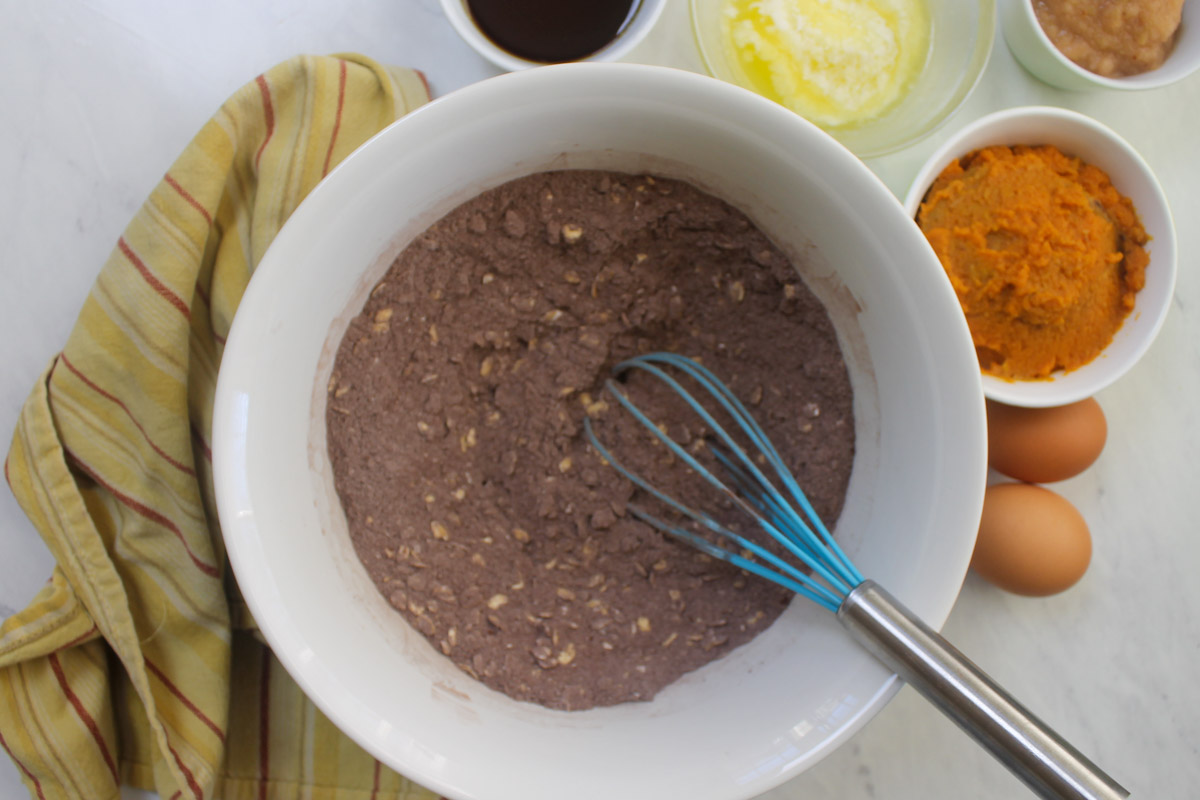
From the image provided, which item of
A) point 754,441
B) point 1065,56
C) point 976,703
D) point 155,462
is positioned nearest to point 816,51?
point 1065,56

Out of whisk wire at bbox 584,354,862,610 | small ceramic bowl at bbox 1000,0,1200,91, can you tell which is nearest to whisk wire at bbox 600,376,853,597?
whisk wire at bbox 584,354,862,610

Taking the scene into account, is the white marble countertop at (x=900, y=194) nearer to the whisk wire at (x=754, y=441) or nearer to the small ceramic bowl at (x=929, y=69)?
the small ceramic bowl at (x=929, y=69)

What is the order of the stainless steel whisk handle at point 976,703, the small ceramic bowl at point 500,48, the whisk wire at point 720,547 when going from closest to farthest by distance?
the stainless steel whisk handle at point 976,703 < the whisk wire at point 720,547 < the small ceramic bowl at point 500,48

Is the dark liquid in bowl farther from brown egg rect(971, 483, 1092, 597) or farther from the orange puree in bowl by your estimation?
brown egg rect(971, 483, 1092, 597)

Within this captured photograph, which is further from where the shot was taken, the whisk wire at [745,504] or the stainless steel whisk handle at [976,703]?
the whisk wire at [745,504]

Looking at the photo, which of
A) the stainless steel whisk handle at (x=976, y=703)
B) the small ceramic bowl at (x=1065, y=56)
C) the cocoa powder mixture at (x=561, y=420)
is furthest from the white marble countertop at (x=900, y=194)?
the stainless steel whisk handle at (x=976, y=703)

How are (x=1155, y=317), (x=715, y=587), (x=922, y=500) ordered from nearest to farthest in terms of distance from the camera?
(x=922, y=500) → (x=715, y=587) → (x=1155, y=317)

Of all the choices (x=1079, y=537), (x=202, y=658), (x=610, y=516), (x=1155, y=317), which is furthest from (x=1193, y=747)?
(x=202, y=658)

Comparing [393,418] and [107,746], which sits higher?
[393,418]

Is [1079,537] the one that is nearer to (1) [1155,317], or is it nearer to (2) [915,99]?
Answer: (1) [1155,317]
